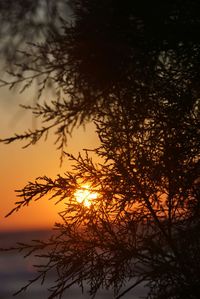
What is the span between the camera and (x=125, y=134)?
20.3 feet

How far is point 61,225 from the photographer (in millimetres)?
6195

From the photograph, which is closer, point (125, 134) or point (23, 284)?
point (125, 134)

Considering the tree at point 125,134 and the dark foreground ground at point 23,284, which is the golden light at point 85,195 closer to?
the tree at point 125,134

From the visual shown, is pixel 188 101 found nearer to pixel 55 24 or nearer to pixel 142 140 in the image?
pixel 142 140

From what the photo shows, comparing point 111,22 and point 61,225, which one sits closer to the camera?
point 111,22

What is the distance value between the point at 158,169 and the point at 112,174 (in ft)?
2.07

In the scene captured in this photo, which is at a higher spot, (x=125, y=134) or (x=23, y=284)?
(x=125, y=134)

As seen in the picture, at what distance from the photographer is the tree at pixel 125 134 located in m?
5.68

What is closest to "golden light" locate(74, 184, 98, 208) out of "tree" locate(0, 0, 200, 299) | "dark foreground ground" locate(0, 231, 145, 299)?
"tree" locate(0, 0, 200, 299)

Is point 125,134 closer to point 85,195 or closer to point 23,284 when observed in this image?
point 85,195

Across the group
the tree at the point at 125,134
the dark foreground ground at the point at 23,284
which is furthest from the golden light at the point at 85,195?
the dark foreground ground at the point at 23,284

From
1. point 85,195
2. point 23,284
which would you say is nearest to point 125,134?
point 85,195

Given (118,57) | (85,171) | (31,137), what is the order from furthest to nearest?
(85,171)
(31,137)
(118,57)

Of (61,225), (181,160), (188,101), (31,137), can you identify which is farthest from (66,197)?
(188,101)
